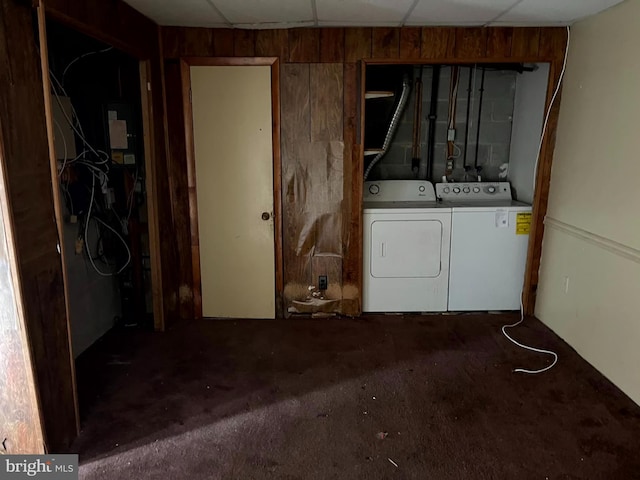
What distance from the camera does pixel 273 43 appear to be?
337 cm

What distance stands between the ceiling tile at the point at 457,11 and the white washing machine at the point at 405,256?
1341mm

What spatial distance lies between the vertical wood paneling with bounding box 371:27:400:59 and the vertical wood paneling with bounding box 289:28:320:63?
1.35 ft

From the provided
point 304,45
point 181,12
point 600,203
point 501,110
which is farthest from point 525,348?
point 181,12

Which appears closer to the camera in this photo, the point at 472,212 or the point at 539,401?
the point at 539,401

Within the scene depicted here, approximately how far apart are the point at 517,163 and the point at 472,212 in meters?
0.79

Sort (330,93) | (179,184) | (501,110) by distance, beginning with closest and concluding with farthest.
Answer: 1. (330,93)
2. (179,184)
3. (501,110)

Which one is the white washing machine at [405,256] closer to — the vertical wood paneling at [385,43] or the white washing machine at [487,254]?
the white washing machine at [487,254]

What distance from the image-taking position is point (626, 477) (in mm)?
2043

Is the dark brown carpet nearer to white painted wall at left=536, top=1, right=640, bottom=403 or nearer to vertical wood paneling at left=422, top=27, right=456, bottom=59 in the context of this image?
white painted wall at left=536, top=1, right=640, bottom=403

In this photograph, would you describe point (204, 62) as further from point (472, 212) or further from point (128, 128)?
point (472, 212)

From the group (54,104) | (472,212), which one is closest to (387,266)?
(472,212)

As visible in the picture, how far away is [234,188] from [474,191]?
6.79 feet

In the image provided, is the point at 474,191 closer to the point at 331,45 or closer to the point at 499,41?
the point at 499,41

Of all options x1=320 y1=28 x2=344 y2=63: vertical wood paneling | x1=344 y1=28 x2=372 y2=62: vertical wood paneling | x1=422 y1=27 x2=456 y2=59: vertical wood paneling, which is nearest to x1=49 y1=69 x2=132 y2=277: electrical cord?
x1=320 y1=28 x2=344 y2=63: vertical wood paneling
